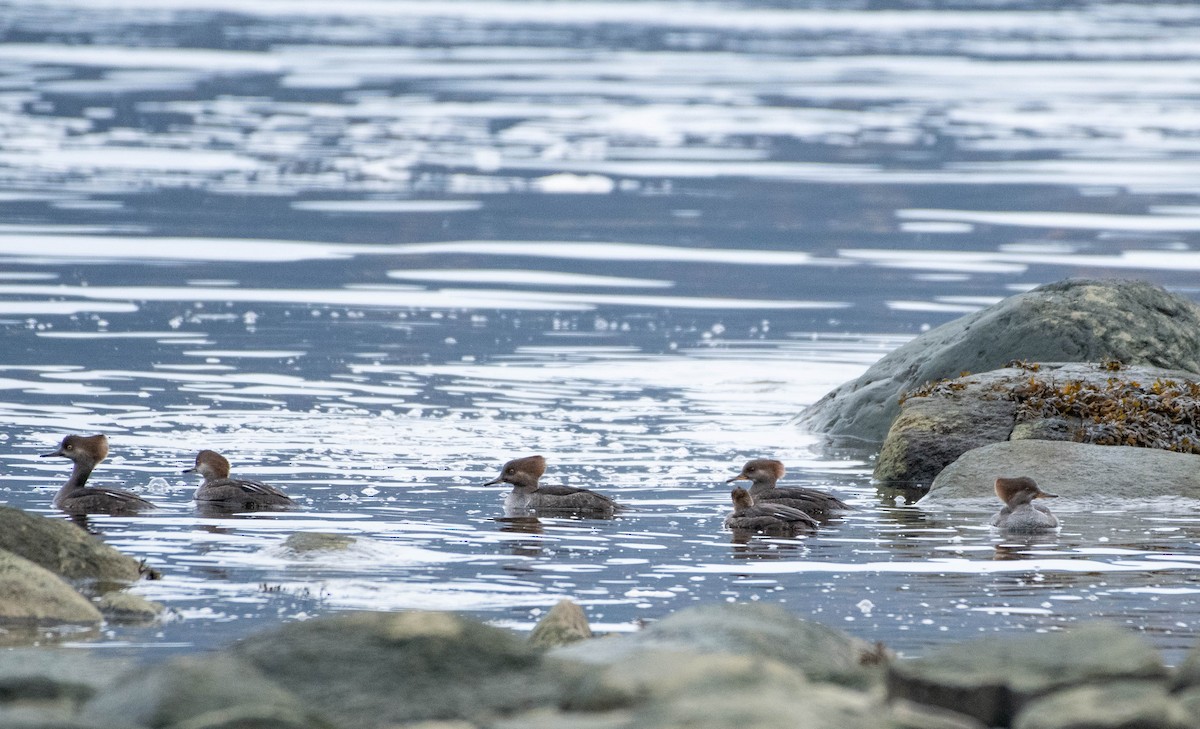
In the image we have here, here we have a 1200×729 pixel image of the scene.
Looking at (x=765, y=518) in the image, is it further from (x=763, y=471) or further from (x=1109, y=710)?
(x=1109, y=710)

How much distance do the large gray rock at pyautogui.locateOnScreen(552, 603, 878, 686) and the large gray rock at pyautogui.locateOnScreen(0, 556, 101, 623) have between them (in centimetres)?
248

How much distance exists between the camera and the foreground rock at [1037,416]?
47.6 feet

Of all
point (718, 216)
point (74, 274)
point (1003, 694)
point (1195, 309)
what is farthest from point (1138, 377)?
point (718, 216)

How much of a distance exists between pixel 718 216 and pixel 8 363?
660 inches

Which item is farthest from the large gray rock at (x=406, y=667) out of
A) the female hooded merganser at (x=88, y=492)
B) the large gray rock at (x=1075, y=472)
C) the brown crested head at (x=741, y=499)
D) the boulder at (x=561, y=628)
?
the large gray rock at (x=1075, y=472)

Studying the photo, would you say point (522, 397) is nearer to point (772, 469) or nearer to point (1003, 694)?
point (772, 469)

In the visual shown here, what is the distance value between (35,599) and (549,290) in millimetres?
15658

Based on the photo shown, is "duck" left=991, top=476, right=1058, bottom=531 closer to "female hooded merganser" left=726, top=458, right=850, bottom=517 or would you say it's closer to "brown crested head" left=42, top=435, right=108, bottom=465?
"female hooded merganser" left=726, top=458, right=850, bottom=517

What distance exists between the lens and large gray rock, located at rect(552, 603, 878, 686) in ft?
26.2

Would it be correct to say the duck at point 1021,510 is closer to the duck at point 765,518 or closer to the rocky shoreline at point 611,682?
the duck at point 765,518

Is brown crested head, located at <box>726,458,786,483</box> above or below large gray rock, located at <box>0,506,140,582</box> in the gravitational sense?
above

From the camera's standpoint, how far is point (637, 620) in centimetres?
964

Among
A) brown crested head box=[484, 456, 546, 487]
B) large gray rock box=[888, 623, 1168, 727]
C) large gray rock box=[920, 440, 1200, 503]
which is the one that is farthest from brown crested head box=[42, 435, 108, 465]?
large gray rock box=[888, 623, 1168, 727]

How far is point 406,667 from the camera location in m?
7.87
